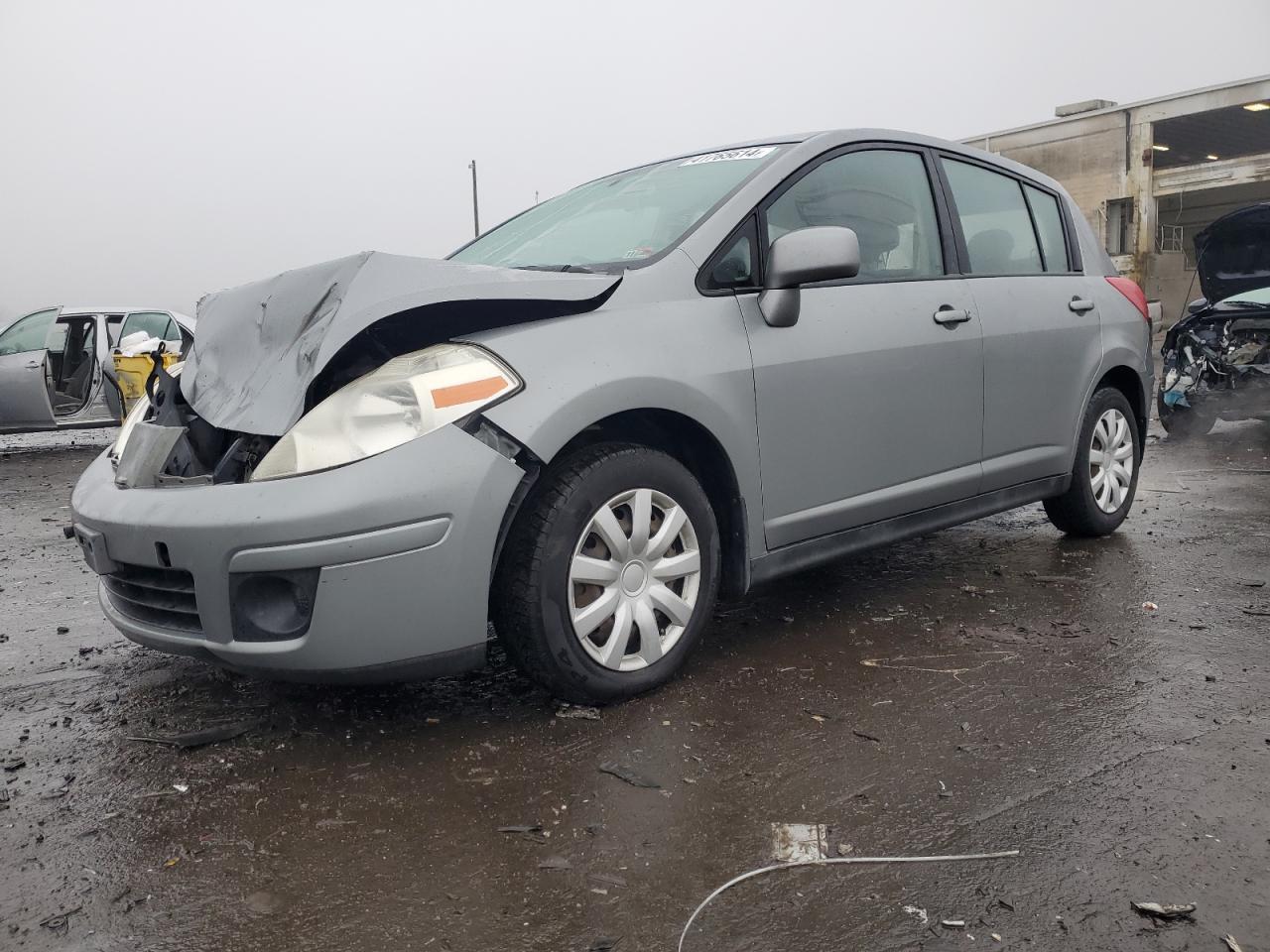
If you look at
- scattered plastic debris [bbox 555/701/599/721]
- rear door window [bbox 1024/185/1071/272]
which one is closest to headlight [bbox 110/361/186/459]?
scattered plastic debris [bbox 555/701/599/721]

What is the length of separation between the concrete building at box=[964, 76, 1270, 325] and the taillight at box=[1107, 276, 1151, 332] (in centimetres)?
2653

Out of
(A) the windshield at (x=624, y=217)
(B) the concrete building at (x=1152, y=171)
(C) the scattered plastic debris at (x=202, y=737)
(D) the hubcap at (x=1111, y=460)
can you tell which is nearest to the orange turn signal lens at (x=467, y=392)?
(A) the windshield at (x=624, y=217)

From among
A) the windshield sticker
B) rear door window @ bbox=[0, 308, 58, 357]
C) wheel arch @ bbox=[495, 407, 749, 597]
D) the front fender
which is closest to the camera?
the front fender

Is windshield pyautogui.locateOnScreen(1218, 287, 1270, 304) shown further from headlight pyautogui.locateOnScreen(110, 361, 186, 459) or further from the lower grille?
the lower grille

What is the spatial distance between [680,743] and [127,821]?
1.30 meters

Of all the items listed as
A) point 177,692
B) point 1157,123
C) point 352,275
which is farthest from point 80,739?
point 1157,123

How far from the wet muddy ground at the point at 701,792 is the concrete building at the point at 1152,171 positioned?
29000 mm

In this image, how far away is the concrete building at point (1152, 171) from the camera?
2844 centimetres

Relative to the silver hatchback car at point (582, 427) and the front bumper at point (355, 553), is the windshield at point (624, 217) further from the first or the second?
the front bumper at point (355, 553)

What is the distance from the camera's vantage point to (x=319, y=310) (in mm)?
2736

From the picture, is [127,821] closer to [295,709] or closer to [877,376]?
[295,709]

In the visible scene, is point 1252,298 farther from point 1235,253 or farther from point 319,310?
point 319,310

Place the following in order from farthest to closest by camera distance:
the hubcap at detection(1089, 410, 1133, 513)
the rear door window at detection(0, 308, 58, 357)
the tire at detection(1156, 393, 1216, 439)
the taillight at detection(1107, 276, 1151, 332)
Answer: the rear door window at detection(0, 308, 58, 357) → the tire at detection(1156, 393, 1216, 439) → the taillight at detection(1107, 276, 1151, 332) → the hubcap at detection(1089, 410, 1133, 513)

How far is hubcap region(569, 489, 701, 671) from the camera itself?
2.75m
